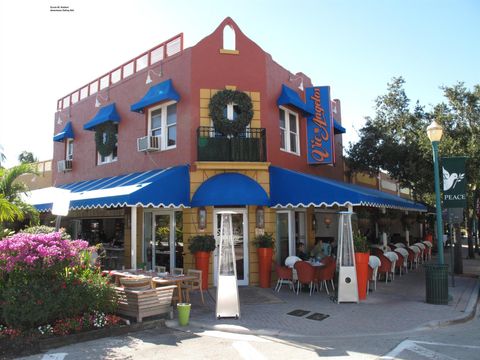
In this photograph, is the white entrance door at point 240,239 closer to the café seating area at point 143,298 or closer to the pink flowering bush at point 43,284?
the café seating area at point 143,298

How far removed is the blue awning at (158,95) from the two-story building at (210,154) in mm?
47

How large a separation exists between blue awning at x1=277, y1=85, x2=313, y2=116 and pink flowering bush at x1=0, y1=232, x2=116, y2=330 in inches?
323

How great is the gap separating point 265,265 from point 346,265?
2750 mm

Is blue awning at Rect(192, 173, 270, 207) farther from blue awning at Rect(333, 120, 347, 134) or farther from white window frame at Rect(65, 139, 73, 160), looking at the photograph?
white window frame at Rect(65, 139, 73, 160)

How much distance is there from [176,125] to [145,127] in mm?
1630

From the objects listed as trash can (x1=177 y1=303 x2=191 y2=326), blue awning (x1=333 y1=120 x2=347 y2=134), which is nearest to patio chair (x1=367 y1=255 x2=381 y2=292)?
trash can (x1=177 y1=303 x2=191 y2=326)

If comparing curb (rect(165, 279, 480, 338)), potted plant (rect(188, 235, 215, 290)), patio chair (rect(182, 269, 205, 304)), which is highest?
potted plant (rect(188, 235, 215, 290))

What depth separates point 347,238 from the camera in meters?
10.4

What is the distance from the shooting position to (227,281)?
876 centimetres

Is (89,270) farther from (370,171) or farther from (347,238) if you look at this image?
(370,171)

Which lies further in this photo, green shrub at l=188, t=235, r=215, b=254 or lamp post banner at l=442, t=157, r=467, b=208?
lamp post banner at l=442, t=157, r=467, b=208

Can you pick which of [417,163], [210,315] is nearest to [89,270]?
[210,315]

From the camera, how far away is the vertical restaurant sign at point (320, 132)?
14.9 metres

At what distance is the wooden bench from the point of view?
8016 millimetres
